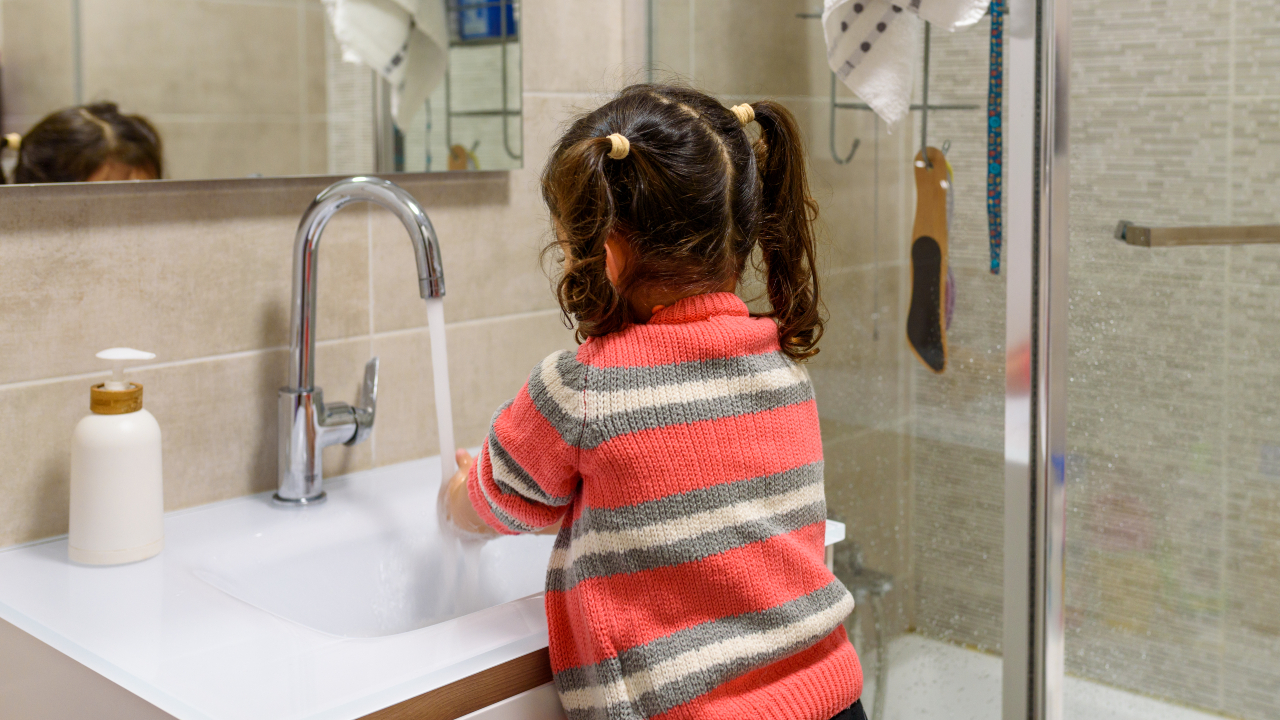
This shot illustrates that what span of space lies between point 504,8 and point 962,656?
97 cm

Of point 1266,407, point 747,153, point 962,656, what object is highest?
point 747,153

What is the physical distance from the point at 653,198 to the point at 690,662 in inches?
13.5

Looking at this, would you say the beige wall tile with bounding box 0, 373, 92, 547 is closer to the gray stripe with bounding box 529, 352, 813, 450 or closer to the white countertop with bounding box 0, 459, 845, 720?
the white countertop with bounding box 0, 459, 845, 720

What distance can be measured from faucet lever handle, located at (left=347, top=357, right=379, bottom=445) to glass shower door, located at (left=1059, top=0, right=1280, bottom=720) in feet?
2.53

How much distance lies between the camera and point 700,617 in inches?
32.8

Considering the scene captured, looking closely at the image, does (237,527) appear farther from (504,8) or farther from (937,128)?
(937,128)

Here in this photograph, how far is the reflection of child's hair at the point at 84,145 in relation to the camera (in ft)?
3.29

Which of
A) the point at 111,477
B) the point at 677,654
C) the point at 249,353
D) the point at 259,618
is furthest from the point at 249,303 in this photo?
the point at 677,654

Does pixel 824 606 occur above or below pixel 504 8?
below

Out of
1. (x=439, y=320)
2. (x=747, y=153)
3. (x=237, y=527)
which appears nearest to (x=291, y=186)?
(x=439, y=320)

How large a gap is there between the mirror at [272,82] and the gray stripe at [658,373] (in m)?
0.52

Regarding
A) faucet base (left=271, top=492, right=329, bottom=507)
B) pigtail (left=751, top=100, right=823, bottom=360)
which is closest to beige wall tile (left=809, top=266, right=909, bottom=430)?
pigtail (left=751, top=100, right=823, bottom=360)

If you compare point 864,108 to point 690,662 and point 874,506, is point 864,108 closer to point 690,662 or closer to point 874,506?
point 874,506

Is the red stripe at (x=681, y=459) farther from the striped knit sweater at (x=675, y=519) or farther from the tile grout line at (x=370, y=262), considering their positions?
the tile grout line at (x=370, y=262)
